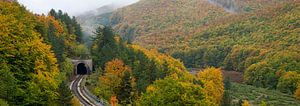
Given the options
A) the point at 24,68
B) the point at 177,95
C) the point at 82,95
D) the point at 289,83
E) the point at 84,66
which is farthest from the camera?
the point at 289,83

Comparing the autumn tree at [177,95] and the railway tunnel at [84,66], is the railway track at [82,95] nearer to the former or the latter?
the railway tunnel at [84,66]

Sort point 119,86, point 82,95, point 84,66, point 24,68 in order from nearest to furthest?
point 24,68 < point 82,95 < point 119,86 < point 84,66

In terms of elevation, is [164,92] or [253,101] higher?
[164,92]

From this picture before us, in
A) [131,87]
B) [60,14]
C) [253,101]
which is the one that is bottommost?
[253,101]

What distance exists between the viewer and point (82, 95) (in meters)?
83.9

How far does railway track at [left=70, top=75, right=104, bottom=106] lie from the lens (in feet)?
254

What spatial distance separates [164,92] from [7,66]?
2030 cm

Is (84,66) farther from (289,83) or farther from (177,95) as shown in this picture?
(289,83)

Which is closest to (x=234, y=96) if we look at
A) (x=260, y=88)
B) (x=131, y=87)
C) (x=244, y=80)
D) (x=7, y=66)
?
(x=260, y=88)

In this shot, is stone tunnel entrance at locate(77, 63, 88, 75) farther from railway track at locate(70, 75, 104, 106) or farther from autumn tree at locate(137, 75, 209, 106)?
autumn tree at locate(137, 75, 209, 106)

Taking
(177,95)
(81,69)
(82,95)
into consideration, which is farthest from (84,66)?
(177,95)

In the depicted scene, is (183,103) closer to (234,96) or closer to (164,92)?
(164,92)

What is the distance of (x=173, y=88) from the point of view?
62.6 meters

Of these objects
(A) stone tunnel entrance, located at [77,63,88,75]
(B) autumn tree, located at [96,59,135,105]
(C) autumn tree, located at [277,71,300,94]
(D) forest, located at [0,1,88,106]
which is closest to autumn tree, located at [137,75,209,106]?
(D) forest, located at [0,1,88,106]
